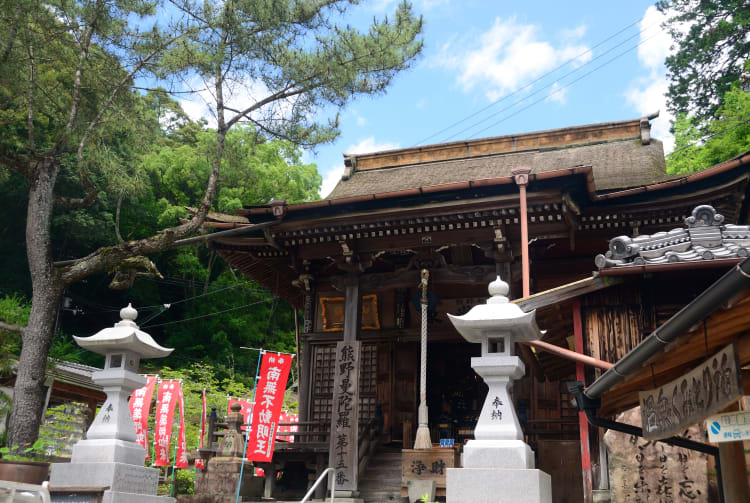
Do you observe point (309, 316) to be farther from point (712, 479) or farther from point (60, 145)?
point (712, 479)

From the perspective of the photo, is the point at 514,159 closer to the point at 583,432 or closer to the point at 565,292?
the point at 565,292

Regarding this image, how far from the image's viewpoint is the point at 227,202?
27578mm

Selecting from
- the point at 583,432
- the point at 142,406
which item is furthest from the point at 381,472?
the point at 142,406

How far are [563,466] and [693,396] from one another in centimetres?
734

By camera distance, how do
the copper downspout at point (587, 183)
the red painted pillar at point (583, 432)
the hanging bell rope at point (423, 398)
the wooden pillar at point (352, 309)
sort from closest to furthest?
the red painted pillar at point (583, 432), the copper downspout at point (587, 183), the hanging bell rope at point (423, 398), the wooden pillar at point (352, 309)

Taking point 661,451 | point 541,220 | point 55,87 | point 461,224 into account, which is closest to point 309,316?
point 461,224

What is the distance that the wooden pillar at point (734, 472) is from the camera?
14.1ft

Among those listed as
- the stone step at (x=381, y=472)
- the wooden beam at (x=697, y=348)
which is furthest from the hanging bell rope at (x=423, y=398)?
the wooden beam at (x=697, y=348)

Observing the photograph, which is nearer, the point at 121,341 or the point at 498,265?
the point at 121,341

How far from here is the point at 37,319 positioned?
10.4 metres

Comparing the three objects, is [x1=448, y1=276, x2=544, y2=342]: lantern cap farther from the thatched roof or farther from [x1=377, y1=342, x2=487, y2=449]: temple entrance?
the thatched roof

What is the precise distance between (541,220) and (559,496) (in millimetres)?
4600

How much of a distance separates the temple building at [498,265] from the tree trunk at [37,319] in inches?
130

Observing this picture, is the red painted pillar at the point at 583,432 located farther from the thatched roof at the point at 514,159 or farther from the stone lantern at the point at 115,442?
the stone lantern at the point at 115,442
